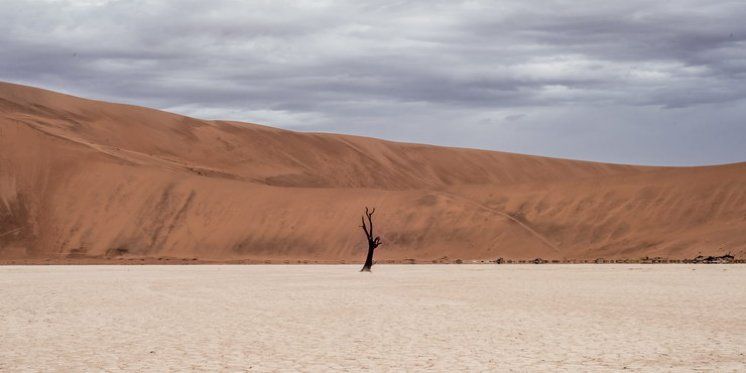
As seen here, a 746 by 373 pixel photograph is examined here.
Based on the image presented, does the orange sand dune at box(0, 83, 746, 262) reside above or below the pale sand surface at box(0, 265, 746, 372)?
above

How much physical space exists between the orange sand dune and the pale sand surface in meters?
35.0

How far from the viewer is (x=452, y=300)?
24562 mm

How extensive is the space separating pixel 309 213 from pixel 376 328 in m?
61.9

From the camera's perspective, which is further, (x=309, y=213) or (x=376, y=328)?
(x=309, y=213)

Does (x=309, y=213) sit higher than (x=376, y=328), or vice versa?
(x=309, y=213)

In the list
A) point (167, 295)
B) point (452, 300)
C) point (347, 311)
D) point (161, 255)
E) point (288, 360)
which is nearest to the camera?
point (288, 360)

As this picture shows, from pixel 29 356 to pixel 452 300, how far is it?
13.3 meters

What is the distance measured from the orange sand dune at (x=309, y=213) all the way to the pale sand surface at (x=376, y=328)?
115ft

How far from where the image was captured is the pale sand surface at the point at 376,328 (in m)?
12.7

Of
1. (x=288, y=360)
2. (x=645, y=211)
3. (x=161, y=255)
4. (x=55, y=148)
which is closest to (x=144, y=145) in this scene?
(x=55, y=148)

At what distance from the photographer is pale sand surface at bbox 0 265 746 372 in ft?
41.8

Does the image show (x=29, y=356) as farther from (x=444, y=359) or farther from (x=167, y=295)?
(x=167, y=295)

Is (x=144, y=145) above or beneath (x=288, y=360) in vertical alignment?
above

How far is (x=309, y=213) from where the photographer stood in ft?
259
